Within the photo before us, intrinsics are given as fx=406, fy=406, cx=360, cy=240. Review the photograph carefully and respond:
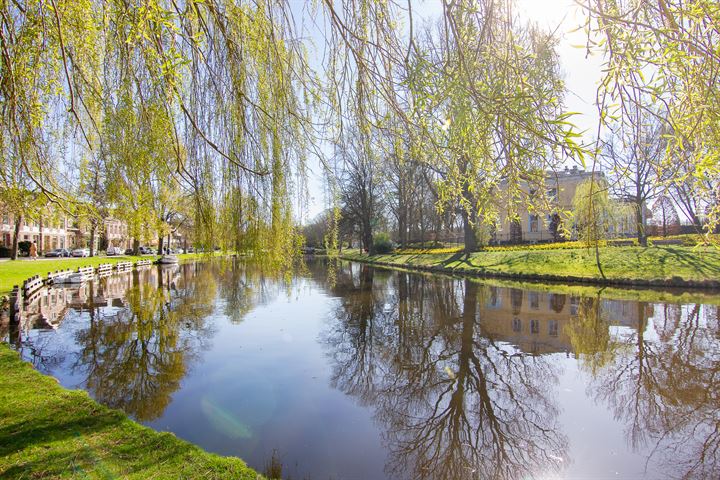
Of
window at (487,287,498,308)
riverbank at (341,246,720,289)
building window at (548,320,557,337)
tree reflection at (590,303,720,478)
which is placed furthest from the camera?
riverbank at (341,246,720,289)

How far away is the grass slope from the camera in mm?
3770

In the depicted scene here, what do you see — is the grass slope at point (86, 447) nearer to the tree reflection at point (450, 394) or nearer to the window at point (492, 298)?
the tree reflection at point (450, 394)

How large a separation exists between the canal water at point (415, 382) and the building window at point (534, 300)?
0.73 feet

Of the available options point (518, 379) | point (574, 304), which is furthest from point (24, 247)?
point (518, 379)

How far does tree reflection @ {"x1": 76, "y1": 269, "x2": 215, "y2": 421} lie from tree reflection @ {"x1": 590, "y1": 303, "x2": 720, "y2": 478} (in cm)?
642

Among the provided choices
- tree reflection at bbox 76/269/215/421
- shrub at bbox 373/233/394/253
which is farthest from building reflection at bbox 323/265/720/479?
shrub at bbox 373/233/394/253

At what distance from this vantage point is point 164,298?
17.3 m

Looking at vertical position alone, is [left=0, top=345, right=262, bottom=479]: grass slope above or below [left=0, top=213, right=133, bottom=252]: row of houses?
below

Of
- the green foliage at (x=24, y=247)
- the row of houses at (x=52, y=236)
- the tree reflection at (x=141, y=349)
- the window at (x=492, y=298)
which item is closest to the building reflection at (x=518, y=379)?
the window at (x=492, y=298)

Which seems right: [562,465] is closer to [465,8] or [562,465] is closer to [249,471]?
[249,471]

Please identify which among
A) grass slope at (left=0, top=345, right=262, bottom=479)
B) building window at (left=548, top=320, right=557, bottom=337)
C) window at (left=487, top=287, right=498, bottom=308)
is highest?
grass slope at (left=0, top=345, right=262, bottom=479)

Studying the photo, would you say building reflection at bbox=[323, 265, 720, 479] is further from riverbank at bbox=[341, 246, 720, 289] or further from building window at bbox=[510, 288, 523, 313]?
riverbank at bbox=[341, 246, 720, 289]

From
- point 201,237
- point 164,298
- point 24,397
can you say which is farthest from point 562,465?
point 164,298

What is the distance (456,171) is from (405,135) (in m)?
0.73
